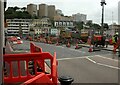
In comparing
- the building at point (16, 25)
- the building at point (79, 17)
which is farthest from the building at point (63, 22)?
the building at point (16, 25)

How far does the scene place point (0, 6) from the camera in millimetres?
3154

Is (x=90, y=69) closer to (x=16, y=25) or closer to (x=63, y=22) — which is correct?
(x=16, y=25)

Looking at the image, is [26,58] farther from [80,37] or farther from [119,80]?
[80,37]

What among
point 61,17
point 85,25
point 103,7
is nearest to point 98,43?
point 103,7

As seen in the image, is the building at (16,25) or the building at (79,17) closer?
the building at (16,25)

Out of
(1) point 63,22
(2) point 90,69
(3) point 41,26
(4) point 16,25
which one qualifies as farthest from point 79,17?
(2) point 90,69

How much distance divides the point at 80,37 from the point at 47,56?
187 ft

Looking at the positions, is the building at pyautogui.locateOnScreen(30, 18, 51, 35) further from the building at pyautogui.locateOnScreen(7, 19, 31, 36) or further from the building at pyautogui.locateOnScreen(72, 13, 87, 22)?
the building at pyautogui.locateOnScreen(72, 13, 87, 22)

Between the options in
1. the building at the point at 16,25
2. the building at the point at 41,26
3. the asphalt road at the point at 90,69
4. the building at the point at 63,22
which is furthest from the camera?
the building at the point at 41,26

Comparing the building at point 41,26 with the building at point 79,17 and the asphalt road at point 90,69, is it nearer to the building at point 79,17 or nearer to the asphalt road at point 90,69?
Result: the building at point 79,17

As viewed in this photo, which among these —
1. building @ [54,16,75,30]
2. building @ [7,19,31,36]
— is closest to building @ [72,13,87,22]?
building @ [54,16,75,30]

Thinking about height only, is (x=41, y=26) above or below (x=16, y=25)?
above

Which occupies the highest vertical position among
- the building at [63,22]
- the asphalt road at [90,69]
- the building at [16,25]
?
the building at [63,22]

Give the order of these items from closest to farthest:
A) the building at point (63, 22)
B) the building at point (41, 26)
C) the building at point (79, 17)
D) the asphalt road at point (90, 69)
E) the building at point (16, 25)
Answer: the asphalt road at point (90, 69) → the building at point (16, 25) → the building at point (79, 17) → the building at point (63, 22) → the building at point (41, 26)
